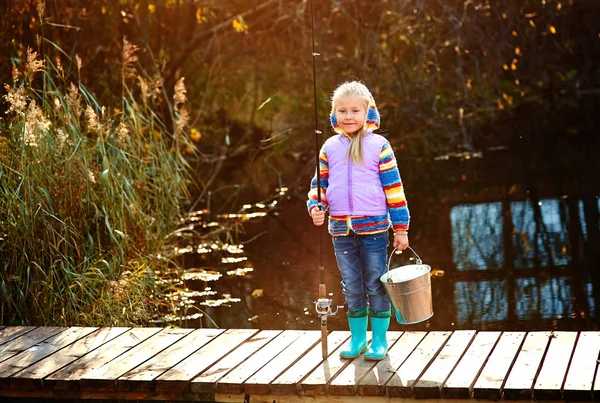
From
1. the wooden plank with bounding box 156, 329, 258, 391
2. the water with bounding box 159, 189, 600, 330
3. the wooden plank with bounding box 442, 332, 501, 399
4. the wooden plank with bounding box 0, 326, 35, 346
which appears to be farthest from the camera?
the water with bounding box 159, 189, 600, 330

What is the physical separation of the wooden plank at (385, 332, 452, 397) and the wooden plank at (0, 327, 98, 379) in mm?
1616

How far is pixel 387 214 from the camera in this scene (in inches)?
175

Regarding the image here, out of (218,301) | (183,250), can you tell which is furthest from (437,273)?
(183,250)

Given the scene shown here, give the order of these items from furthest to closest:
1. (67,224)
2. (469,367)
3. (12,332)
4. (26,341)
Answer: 1. (67,224)
2. (12,332)
3. (26,341)
4. (469,367)

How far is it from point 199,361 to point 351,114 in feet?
4.06

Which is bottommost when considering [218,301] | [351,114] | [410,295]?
[218,301]

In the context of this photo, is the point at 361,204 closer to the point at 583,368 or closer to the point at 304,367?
the point at 304,367

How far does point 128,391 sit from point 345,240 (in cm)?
109

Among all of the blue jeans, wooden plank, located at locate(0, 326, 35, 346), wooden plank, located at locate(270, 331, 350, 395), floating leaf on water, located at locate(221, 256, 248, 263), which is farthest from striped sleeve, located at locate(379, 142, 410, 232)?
floating leaf on water, located at locate(221, 256, 248, 263)

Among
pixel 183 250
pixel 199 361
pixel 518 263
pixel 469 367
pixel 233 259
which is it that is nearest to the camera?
pixel 469 367

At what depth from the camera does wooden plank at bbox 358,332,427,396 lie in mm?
4172

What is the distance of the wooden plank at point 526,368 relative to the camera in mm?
4023

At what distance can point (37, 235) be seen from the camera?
19.8 ft

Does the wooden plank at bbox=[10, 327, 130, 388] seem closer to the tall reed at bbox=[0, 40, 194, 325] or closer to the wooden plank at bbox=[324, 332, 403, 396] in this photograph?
the tall reed at bbox=[0, 40, 194, 325]
